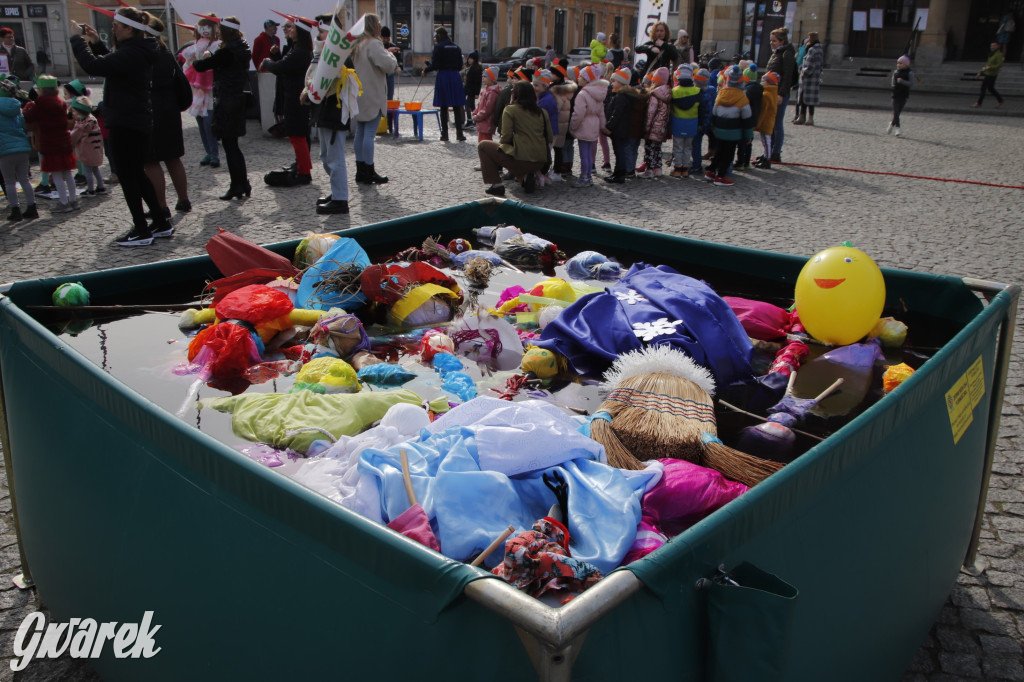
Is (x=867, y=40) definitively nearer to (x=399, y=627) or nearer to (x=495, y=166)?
(x=495, y=166)

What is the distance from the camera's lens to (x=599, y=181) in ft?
35.2

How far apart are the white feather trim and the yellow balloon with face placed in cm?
91

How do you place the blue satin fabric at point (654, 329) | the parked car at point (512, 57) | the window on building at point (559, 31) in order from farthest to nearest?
the window on building at point (559, 31), the parked car at point (512, 57), the blue satin fabric at point (654, 329)

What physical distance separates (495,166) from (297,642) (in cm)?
864

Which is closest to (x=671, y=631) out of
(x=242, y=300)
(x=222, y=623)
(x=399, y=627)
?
(x=399, y=627)

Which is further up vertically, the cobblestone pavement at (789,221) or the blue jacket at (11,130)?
the blue jacket at (11,130)

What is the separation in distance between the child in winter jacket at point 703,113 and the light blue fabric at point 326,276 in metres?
7.51

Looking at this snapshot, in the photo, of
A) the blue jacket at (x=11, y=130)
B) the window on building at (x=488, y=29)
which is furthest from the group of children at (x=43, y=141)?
the window on building at (x=488, y=29)

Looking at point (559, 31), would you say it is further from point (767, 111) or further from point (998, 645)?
point (998, 645)

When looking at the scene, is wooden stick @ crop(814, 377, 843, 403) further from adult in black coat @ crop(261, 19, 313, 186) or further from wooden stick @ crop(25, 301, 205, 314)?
adult in black coat @ crop(261, 19, 313, 186)

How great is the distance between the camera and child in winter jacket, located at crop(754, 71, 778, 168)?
11.2 metres

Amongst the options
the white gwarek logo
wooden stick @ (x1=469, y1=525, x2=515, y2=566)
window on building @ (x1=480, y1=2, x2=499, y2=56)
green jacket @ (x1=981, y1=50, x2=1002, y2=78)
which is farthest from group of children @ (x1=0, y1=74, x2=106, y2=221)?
window on building @ (x1=480, y1=2, x2=499, y2=56)

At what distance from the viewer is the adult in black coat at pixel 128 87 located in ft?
21.3

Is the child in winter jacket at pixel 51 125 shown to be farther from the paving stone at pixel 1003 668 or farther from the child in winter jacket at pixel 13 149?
the paving stone at pixel 1003 668
